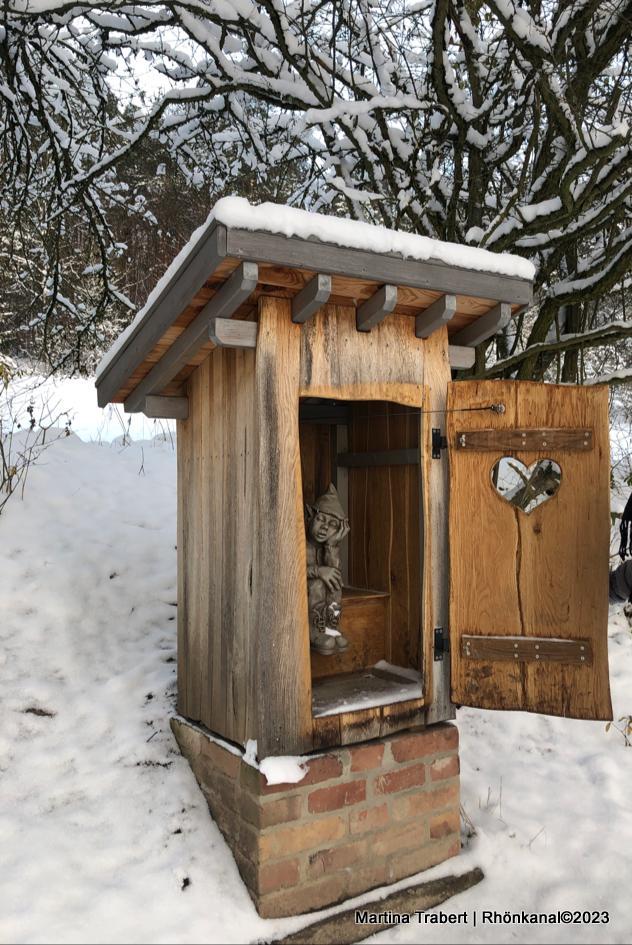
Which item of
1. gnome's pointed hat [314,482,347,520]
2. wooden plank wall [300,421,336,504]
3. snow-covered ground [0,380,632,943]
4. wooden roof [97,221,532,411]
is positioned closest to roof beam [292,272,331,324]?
wooden roof [97,221,532,411]

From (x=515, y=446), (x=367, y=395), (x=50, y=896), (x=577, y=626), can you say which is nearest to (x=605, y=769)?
(x=577, y=626)

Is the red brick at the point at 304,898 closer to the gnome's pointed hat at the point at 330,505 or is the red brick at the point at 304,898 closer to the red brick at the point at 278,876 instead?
the red brick at the point at 278,876

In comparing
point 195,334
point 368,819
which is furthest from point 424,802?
point 195,334

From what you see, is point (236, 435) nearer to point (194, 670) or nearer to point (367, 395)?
point (367, 395)

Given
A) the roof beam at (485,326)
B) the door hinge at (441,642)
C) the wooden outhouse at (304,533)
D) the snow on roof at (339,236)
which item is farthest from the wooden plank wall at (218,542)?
the roof beam at (485,326)

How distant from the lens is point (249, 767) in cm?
248

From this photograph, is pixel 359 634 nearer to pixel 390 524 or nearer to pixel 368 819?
pixel 390 524

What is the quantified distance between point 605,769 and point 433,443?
2.08 metres

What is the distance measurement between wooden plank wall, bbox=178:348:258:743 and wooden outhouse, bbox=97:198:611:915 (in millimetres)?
13

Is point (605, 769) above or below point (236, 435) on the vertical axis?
below

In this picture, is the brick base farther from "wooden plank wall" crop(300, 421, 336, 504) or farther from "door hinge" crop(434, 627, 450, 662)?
"wooden plank wall" crop(300, 421, 336, 504)

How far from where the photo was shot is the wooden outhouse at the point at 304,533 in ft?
7.96

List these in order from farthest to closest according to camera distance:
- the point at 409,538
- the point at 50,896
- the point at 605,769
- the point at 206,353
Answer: the point at 605,769
the point at 409,538
the point at 206,353
the point at 50,896

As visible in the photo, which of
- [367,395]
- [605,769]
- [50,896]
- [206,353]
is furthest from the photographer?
[605,769]
